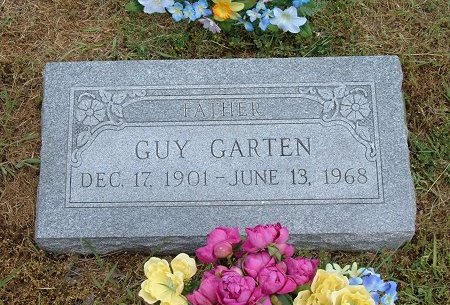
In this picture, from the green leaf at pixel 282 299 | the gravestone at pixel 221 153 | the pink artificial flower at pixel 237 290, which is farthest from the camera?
the gravestone at pixel 221 153

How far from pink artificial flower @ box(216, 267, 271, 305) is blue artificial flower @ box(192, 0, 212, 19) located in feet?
5.70

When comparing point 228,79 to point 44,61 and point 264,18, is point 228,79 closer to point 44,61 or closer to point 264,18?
point 264,18

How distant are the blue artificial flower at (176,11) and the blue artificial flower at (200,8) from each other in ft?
0.24

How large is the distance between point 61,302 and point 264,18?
166cm

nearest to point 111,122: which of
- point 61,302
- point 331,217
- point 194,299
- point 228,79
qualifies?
point 228,79

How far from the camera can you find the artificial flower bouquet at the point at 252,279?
192 cm

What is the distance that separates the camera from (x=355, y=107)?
9.86ft

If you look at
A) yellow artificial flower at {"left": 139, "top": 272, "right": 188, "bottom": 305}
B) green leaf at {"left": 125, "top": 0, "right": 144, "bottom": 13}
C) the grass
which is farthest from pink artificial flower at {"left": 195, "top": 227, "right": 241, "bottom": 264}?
green leaf at {"left": 125, "top": 0, "right": 144, "bottom": 13}

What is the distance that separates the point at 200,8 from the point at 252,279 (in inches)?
70.0

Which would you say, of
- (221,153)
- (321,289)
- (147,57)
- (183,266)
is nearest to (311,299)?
(321,289)

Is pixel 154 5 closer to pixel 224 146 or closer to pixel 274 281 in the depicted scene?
pixel 224 146

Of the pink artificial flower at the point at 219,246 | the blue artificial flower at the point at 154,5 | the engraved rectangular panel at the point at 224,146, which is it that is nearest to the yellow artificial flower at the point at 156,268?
the pink artificial flower at the point at 219,246

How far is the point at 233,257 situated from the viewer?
218 centimetres

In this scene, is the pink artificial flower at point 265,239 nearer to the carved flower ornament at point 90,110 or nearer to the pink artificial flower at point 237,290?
the pink artificial flower at point 237,290
